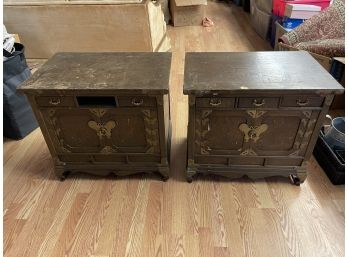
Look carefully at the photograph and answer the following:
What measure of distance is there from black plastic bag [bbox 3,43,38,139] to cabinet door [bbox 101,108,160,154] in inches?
30.3

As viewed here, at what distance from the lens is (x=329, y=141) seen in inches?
55.9

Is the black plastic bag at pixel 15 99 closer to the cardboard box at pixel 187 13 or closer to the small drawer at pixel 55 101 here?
the small drawer at pixel 55 101

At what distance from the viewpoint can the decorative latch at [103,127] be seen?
1.18m

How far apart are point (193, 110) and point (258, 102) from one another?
0.89 ft

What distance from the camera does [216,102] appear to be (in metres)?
1.07

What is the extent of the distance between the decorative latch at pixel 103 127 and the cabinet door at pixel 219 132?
1.31 ft

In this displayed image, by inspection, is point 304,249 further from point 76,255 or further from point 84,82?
point 84,82

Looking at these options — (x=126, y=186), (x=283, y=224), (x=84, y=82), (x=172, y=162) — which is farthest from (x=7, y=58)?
(x=283, y=224)

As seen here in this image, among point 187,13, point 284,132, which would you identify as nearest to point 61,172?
point 284,132

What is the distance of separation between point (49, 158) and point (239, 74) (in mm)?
1224

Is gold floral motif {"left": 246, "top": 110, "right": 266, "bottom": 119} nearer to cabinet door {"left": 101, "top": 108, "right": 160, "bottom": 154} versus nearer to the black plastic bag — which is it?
cabinet door {"left": 101, "top": 108, "right": 160, "bottom": 154}

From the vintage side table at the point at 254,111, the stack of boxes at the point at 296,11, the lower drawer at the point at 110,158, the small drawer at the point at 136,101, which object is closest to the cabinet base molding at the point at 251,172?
the vintage side table at the point at 254,111

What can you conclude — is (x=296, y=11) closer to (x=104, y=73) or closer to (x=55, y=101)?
(x=104, y=73)

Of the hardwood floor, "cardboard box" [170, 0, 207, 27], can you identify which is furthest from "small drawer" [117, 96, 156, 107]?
"cardboard box" [170, 0, 207, 27]
